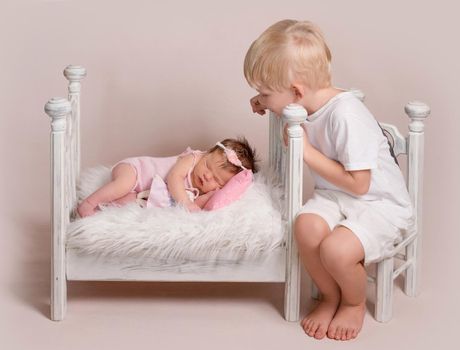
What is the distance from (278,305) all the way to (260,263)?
242 millimetres

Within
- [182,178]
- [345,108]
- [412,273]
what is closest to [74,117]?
[182,178]

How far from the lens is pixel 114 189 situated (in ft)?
12.2

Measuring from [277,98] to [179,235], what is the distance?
514 mm

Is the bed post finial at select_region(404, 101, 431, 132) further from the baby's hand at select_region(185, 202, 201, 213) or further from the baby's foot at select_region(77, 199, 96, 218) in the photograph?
the baby's foot at select_region(77, 199, 96, 218)

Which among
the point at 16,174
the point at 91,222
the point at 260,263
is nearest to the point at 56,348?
the point at 91,222

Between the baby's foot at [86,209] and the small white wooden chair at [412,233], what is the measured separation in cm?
75

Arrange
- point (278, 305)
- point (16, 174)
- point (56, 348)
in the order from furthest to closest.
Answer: point (16, 174), point (278, 305), point (56, 348)

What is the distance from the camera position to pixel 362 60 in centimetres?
471

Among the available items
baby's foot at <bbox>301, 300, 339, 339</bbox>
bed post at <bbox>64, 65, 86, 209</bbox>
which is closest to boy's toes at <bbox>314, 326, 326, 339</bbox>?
baby's foot at <bbox>301, 300, 339, 339</bbox>

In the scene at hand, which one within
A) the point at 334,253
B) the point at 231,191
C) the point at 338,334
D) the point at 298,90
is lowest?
the point at 338,334

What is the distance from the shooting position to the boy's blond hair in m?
3.47

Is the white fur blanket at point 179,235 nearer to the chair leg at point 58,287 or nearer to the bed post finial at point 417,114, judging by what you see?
the chair leg at point 58,287

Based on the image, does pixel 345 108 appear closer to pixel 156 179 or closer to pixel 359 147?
pixel 359 147

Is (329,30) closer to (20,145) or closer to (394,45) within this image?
(394,45)
